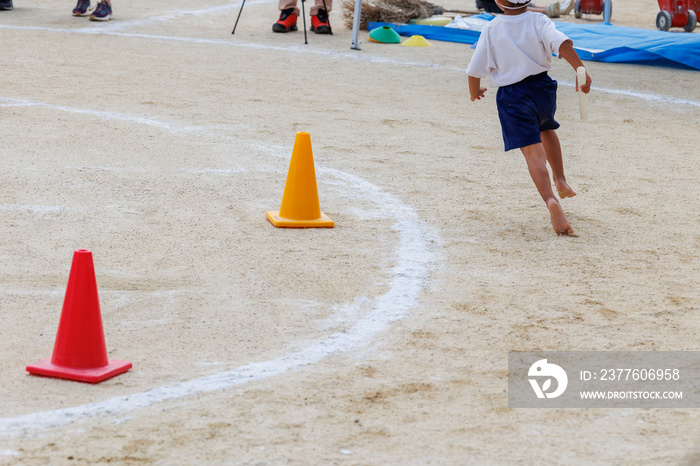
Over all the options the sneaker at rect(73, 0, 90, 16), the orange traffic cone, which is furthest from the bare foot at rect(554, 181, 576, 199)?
the sneaker at rect(73, 0, 90, 16)

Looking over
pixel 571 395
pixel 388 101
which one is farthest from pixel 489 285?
pixel 388 101

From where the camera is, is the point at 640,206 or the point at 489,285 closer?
the point at 489,285

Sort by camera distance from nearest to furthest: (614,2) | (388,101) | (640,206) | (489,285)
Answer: (489,285) < (640,206) < (388,101) < (614,2)

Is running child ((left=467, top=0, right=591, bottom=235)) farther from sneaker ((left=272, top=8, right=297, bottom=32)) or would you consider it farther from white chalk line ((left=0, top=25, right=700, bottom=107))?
sneaker ((left=272, top=8, right=297, bottom=32))

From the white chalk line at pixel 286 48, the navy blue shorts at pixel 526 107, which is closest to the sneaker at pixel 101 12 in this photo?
the white chalk line at pixel 286 48

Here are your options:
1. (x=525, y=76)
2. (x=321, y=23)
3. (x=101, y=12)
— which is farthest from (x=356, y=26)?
(x=525, y=76)

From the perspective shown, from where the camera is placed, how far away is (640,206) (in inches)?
221

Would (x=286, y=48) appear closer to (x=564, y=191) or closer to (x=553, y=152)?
(x=553, y=152)

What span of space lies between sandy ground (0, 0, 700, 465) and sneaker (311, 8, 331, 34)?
14.3 feet

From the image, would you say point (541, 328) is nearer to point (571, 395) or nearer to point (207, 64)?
point (571, 395)

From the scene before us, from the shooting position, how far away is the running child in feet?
16.5

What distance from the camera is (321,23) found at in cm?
1361

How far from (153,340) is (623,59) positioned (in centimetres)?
944

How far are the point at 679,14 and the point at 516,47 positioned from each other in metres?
10.6
